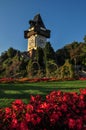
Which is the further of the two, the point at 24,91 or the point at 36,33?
the point at 36,33

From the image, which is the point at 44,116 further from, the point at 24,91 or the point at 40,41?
the point at 40,41

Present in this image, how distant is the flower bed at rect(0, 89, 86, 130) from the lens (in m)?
5.45

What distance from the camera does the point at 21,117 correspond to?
5695mm

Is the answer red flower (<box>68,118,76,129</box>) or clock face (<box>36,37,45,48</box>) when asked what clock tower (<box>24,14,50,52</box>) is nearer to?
clock face (<box>36,37,45,48</box>)

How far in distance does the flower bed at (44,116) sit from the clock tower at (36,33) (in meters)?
80.6

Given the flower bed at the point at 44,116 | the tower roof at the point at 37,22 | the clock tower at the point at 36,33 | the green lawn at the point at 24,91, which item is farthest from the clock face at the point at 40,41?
the flower bed at the point at 44,116

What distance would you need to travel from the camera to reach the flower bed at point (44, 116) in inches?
215

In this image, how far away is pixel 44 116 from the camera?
579 cm

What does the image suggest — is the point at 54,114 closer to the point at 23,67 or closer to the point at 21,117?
the point at 21,117

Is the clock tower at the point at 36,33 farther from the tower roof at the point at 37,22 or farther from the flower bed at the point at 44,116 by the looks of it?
the flower bed at the point at 44,116

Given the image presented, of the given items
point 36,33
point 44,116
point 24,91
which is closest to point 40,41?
point 36,33

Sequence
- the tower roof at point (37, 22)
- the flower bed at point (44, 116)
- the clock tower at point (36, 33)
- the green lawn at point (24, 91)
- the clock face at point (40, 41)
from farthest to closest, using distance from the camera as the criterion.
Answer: the tower roof at point (37, 22) < the clock face at point (40, 41) < the clock tower at point (36, 33) < the green lawn at point (24, 91) < the flower bed at point (44, 116)

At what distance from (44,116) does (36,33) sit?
84444 mm

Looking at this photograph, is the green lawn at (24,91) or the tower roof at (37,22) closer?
the green lawn at (24,91)
